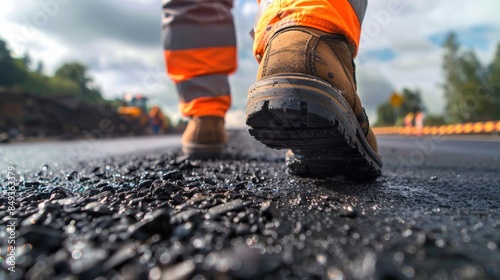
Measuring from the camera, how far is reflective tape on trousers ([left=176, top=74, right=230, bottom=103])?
6.74ft

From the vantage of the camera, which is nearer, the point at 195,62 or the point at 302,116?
the point at 302,116

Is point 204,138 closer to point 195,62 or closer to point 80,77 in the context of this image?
point 195,62

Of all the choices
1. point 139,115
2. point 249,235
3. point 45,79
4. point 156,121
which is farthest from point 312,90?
point 45,79

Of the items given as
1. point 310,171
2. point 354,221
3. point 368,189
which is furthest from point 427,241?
point 310,171

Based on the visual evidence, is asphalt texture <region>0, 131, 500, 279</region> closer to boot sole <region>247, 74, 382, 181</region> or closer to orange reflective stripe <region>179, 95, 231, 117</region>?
boot sole <region>247, 74, 382, 181</region>

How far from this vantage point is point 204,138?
6.67ft

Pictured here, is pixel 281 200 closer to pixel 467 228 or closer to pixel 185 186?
pixel 185 186

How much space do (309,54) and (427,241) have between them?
68 centimetres

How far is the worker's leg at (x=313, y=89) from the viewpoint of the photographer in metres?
0.97

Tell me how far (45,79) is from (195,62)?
56.9 metres

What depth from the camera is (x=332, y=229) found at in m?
0.69

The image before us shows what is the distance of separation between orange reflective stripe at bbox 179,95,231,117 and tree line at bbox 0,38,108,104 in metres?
18.6

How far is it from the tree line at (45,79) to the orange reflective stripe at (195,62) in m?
18.6

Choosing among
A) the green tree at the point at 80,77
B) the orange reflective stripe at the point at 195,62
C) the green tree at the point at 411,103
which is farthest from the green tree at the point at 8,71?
the green tree at the point at 411,103
